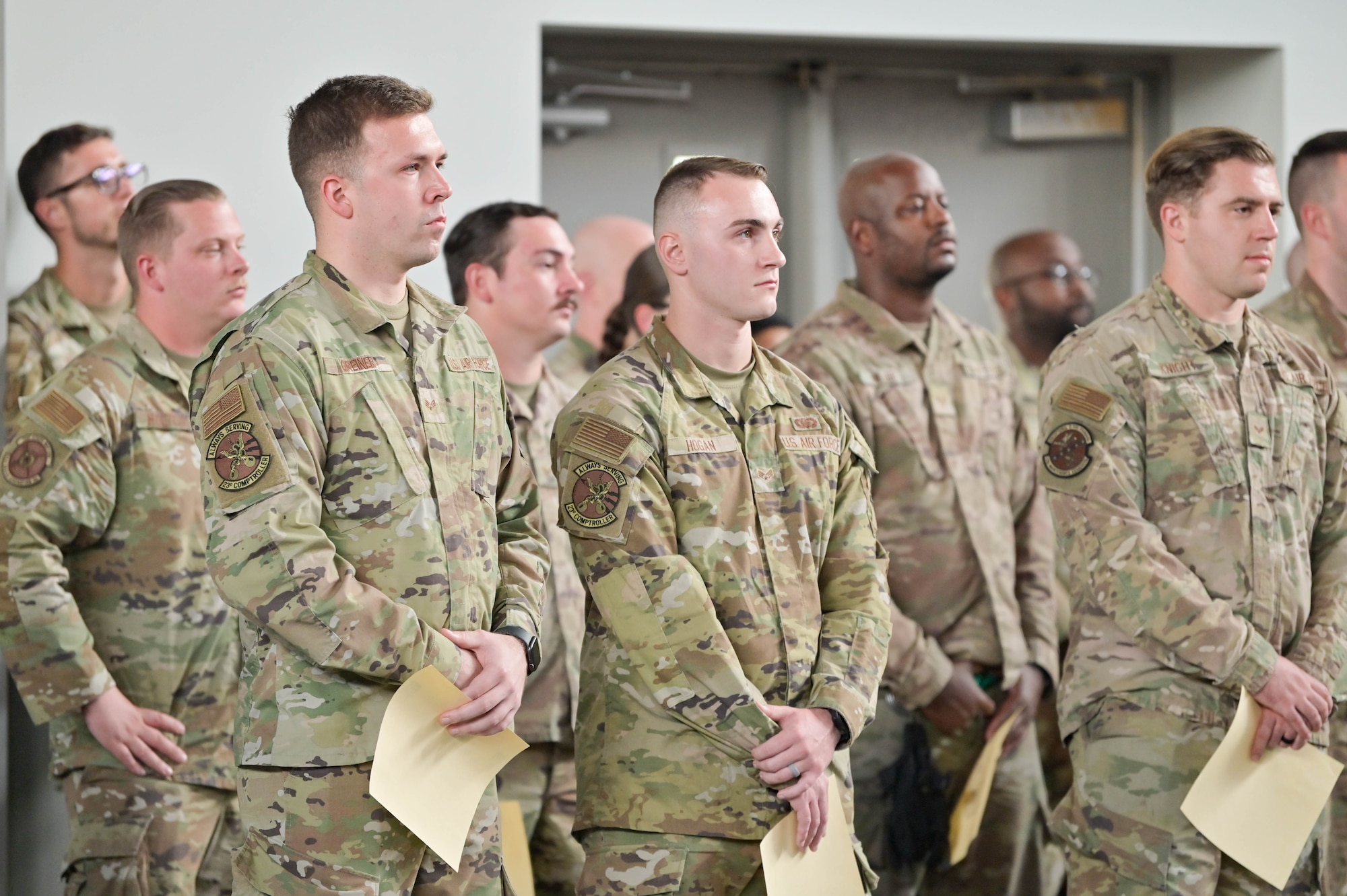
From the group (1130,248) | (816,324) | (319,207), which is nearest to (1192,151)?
(816,324)

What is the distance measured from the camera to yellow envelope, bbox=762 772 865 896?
2207 mm

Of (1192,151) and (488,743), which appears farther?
(1192,151)

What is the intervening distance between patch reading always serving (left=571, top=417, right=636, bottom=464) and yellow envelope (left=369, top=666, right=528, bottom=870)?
0.45m

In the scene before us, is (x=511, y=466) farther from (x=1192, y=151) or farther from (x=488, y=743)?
(x=1192, y=151)

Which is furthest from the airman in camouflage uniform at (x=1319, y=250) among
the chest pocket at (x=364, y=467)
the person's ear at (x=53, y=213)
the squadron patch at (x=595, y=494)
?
the person's ear at (x=53, y=213)

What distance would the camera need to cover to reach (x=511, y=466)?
7.66 ft

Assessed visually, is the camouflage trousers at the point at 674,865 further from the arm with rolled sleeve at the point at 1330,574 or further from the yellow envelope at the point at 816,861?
the arm with rolled sleeve at the point at 1330,574

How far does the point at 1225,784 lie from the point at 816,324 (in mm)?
1436

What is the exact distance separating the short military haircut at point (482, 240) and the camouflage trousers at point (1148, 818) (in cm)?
164

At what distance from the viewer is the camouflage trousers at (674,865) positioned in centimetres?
223

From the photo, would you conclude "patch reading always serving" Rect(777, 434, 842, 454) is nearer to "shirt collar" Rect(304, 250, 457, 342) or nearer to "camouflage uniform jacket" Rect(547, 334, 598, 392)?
"shirt collar" Rect(304, 250, 457, 342)

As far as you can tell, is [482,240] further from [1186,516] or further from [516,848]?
[1186,516]

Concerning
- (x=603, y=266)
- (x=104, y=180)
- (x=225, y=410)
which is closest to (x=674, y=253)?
(x=225, y=410)

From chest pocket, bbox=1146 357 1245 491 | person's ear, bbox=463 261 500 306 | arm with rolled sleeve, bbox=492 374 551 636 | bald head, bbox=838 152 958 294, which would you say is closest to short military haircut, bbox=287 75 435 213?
arm with rolled sleeve, bbox=492 374 551 636
